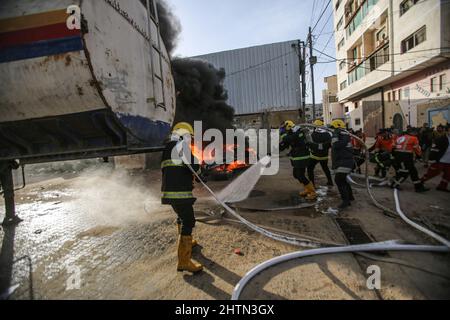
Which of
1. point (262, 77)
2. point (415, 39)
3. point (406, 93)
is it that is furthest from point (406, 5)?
point (262, 77)

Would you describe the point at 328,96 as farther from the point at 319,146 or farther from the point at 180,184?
the point at 180,184

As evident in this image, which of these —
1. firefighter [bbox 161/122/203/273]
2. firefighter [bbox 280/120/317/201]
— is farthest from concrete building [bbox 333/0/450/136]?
firefighter [bbox 161/122/203/273]

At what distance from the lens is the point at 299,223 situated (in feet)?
12.8

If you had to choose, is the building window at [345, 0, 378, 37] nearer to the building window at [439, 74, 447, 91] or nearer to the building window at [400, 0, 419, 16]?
the building window at [400, 0, 419, 16]

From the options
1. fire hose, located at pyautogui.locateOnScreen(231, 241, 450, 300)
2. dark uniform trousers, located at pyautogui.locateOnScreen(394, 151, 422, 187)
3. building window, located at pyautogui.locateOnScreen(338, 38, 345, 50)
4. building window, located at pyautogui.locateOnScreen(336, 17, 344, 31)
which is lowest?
fire hose, located at pyautogui.locateOnScreen(231, 241, 450, 300)

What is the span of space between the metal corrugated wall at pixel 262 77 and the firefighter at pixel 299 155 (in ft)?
28.7

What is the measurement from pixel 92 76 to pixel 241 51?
13368mm

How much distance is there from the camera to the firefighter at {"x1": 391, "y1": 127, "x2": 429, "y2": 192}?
18.1ft

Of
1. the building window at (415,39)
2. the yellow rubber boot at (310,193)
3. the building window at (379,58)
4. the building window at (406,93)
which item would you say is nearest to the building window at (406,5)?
the building window at (415,39)

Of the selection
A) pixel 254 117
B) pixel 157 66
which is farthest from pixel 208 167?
pixel 254 117

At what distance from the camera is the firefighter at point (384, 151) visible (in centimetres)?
672

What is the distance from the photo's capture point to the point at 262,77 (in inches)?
553

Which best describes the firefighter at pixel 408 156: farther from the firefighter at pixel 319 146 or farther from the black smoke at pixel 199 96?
the black smoke at pixel 199 96

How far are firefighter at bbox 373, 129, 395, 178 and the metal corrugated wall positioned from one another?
22.1 ft
